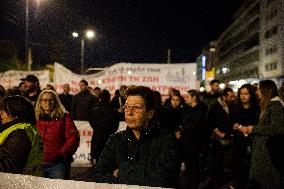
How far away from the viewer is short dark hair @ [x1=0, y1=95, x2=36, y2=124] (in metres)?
3.94

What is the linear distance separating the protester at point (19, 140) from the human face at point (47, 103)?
5.64 feet

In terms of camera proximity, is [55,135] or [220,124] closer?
[55,135]

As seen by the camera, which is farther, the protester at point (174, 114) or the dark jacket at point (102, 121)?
the dark jacket at point (102, 121)

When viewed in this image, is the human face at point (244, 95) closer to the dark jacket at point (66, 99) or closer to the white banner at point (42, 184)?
the white banner at point (42, 184)

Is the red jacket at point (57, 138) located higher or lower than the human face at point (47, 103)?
lower

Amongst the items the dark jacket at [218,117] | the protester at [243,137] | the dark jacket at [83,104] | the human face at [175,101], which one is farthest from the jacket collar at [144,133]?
the dark jacket at [83,104]

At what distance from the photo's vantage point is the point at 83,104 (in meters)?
12.3

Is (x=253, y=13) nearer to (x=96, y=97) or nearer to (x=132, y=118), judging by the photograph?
(x=96, y=97)

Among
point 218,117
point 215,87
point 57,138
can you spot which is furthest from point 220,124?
point 57,138

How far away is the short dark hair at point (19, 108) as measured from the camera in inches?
155

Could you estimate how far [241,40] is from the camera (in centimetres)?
11150

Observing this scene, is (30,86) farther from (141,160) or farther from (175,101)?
(141,160)

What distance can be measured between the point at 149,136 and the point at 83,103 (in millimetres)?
9419

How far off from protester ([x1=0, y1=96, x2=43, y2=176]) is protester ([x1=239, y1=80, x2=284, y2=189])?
272 cm
